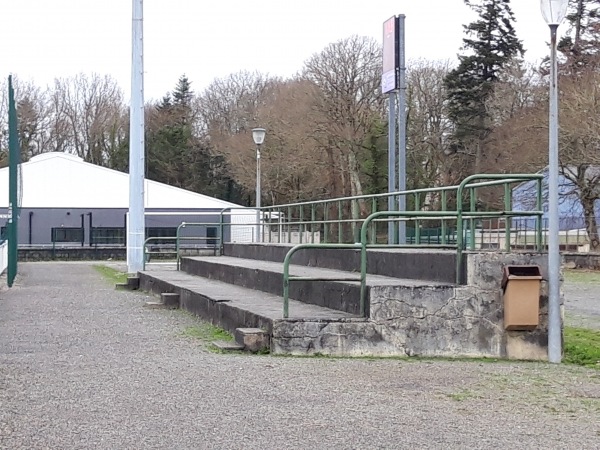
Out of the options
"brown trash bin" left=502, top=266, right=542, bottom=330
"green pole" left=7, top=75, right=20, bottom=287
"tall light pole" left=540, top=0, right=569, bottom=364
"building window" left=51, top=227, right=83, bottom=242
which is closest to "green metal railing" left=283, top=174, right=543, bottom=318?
"tall light pole" left=540, top=0, right=569, bottom=364

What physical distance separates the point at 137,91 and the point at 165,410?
63.8ft

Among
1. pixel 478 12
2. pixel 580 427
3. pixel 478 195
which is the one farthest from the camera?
pixel 478 12

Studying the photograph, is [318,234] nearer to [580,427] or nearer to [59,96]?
[580,427]

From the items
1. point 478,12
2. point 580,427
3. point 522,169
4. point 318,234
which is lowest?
point 580,427

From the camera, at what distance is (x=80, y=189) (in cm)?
5403

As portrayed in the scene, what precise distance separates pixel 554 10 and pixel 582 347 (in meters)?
4.07

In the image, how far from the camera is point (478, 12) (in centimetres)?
5853

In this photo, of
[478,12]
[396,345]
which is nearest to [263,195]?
[478,12]

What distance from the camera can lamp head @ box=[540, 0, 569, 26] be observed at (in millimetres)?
10633

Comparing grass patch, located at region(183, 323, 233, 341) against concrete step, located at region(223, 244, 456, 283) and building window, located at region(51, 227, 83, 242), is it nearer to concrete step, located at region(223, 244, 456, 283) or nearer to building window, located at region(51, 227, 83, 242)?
concrete step, located at region(223, 244, 456, 283)

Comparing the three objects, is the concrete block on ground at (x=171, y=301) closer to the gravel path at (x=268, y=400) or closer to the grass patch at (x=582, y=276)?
the gravel path at (x=268, y=400)

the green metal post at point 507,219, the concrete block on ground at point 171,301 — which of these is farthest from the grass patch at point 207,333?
the green metal post at point 507,219

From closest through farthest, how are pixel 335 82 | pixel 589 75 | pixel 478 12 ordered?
pixel 589 75 < pixel 335 82 < pixel 478 12

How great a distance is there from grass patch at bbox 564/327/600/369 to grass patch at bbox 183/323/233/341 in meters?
4.01
